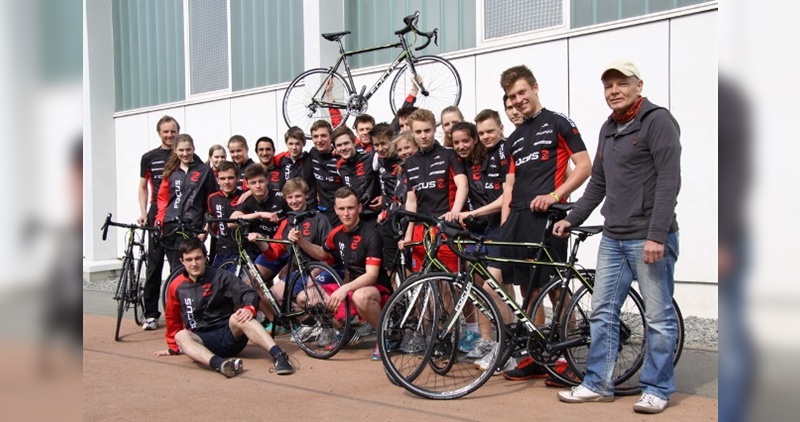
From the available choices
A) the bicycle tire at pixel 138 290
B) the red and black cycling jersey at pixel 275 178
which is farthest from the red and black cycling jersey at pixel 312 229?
the bicycle tire at pixel 138 290

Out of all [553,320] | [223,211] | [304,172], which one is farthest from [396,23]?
[553,320]

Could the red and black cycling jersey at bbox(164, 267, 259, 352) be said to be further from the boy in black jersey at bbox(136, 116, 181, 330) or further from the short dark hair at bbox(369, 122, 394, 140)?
the boy in black jersey at bbox(136, 116, 181, 330)

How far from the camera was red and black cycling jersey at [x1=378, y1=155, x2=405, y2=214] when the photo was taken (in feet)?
23.1

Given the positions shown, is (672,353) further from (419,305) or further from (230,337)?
(230,337)

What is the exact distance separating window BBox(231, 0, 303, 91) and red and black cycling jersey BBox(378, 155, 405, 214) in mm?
4680

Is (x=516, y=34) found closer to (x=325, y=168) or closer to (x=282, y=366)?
(x=325, y=168)

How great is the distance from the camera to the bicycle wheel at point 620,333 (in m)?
4.95

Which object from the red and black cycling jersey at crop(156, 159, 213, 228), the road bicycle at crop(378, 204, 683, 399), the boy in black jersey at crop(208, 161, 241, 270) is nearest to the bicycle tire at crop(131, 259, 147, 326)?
the red and black cycling jersey at crop(156, 159, 213, 228)

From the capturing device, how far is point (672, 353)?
4.56 m

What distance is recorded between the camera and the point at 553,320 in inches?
200

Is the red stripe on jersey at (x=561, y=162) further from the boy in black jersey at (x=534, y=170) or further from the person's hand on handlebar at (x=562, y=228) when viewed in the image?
the person's hand on handlebar at (x=562, y=228)

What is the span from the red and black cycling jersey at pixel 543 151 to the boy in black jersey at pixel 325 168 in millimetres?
2535
